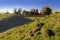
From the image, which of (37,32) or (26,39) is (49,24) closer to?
(37,32)

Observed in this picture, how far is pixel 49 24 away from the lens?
46.9 feet

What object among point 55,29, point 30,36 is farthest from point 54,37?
point 30,36

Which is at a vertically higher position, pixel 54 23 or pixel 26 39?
pixel 54 23

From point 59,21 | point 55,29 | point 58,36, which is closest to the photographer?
point 58,36

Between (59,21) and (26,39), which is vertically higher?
(59,21)

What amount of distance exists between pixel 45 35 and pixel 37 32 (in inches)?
43.0

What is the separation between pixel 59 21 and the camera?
13.9 m

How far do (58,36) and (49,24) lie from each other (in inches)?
107

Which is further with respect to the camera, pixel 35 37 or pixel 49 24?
pixel 49 24

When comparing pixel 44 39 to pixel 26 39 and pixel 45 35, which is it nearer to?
pixel 45 35

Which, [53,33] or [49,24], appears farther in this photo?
[49,24]

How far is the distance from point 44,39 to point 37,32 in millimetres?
1341

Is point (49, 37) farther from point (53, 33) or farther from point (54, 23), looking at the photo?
point (54, 23)

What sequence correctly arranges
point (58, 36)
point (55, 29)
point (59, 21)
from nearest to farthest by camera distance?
point (58, 36) → point (55, 29) → point (59, 21)
